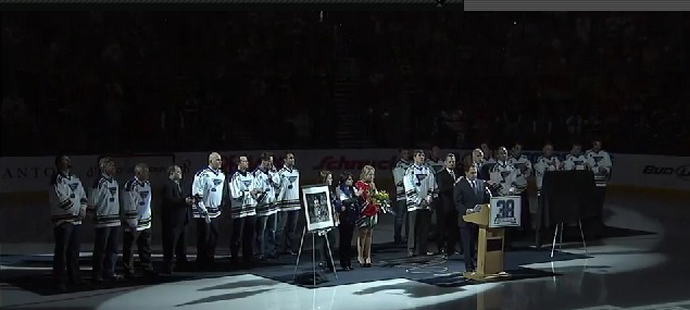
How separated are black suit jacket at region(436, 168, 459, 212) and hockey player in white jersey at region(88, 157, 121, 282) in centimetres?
536

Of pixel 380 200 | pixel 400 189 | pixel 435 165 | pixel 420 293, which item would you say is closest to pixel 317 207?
pixel 380 200

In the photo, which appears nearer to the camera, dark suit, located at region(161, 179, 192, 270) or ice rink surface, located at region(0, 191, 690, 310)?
ice rink surface, located at region(0, 191, 690, 310)

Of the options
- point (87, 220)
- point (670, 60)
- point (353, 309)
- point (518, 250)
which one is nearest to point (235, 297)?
point (353, 309)

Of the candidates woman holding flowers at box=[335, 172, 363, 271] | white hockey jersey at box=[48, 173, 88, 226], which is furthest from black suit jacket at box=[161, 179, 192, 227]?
woman holding flowers at box=[335, 172, 363, 271]

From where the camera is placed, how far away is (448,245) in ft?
56.4

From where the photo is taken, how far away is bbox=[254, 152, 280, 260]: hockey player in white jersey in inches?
646

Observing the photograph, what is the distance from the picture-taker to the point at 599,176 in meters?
20.0

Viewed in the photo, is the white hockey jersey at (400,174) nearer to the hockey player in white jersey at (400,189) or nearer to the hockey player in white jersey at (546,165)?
the hockey player in white jersey at (400,189)

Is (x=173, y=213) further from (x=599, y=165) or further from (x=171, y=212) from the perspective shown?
(x=599, y=165)

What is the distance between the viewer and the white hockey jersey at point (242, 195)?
1616cm

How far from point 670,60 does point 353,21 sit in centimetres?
877

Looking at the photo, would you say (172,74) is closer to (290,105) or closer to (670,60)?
(290,105)

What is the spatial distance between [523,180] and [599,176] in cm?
Answer: 184

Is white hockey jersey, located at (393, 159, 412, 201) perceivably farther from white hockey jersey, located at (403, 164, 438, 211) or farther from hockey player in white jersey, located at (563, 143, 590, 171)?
hockey player in white jersey, located at (563, 143, 590, 171)
